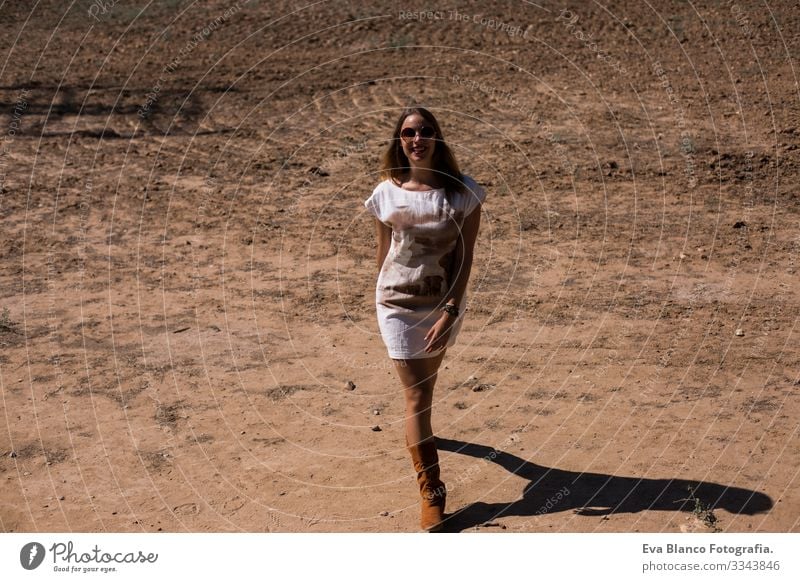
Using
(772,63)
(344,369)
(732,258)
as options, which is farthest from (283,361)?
(772,63)

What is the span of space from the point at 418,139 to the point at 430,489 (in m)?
1.82

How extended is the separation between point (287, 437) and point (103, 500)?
1.25 metres

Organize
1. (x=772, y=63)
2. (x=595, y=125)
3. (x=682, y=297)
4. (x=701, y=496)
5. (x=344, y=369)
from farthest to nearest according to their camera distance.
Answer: (x=772, y=63), (x=595, y=125), (x=682, y=297), (x=344, y=369), (x=701, y=496)

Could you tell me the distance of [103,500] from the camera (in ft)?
20.2

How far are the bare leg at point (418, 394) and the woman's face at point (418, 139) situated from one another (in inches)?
39.2

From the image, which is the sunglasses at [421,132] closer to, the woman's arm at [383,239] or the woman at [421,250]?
the woman at [421,250]

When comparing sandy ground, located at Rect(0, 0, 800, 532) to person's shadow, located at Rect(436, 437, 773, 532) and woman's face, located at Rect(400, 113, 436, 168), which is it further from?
woman's face, located at Rect(400, 113, 436, 168)

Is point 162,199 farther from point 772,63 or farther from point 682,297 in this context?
point 772,63

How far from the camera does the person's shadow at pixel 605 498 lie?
228 inches

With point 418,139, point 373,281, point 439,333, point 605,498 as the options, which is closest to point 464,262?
point 439,333

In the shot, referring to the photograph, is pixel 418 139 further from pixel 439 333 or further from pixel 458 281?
pixel 439 333

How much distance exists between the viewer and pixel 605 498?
5945mm

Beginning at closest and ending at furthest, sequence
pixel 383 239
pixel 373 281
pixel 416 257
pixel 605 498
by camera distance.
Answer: pixel 416 257 < pixel 383 239 < pixel 605 498 < pixel 373 281

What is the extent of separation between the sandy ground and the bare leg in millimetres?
596
